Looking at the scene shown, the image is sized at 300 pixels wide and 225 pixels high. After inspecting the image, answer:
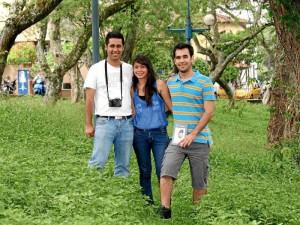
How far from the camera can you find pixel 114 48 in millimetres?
9492

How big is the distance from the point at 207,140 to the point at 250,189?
3.07ft

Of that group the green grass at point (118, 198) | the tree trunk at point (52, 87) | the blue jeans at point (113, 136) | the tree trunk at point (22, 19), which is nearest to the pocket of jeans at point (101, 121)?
the blue jeans at point (113, 136)

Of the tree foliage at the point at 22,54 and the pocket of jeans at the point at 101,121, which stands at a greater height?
the tree foliage at the point at 22,54

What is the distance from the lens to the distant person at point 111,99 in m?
9.49

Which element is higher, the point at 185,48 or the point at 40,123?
the point at 185,48

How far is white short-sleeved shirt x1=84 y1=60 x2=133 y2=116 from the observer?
9.52 m

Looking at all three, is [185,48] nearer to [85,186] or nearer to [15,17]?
[85,186]

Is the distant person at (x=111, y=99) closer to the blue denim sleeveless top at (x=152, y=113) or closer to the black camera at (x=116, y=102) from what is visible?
the black camera at (x=116, y=102)

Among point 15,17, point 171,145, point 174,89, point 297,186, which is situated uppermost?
point 15,17

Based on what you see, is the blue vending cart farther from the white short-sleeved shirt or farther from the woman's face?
the woman's face

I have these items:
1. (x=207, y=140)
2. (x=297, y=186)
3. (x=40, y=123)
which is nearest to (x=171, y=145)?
(x=207, y=140)

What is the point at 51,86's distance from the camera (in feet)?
104

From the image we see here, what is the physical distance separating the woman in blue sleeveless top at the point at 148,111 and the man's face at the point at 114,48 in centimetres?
25

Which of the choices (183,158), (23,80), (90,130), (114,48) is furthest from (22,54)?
(183,158)
